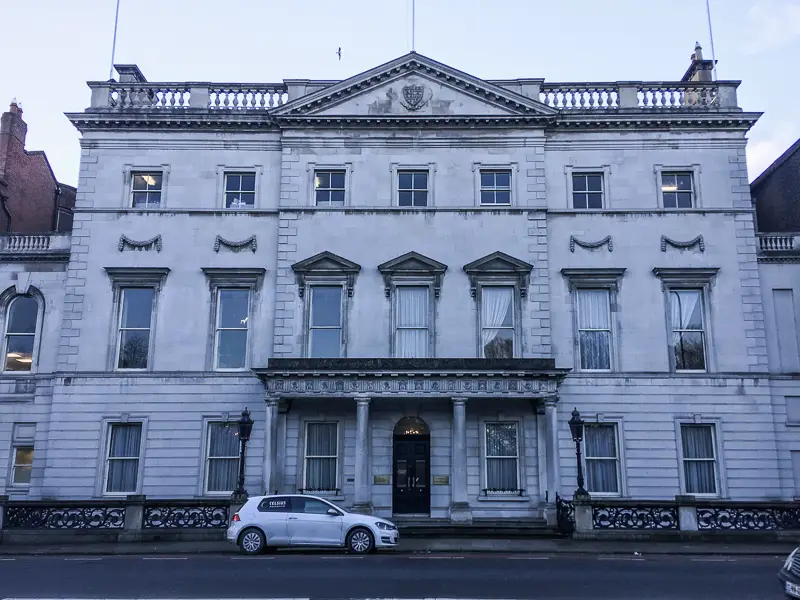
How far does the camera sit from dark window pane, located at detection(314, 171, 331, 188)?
28719 millimetres

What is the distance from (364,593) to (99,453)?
1728cm

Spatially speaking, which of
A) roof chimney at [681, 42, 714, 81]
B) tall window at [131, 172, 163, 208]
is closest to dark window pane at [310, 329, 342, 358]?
tall window at [131, 172, 163, 208]

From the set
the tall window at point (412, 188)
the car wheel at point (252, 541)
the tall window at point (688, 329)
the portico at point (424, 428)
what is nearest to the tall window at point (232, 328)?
the portico at point (424, 428)

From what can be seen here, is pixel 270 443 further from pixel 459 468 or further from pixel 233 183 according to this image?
pixel 233 183

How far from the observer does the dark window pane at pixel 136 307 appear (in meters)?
27.8

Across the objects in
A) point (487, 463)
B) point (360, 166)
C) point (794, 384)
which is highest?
point (360, 166)

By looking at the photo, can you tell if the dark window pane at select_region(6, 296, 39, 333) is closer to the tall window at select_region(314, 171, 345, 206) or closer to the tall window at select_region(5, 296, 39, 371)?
the tall window at select_region(5, 296, 39, 371)

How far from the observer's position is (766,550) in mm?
20125

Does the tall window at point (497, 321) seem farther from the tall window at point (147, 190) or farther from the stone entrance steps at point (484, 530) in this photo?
the tall window at point (147, 190)

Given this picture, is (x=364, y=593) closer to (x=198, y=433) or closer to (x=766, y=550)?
(x=766, y=550)

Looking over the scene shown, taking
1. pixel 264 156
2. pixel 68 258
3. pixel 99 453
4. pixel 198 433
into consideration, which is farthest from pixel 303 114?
pixel 99 453

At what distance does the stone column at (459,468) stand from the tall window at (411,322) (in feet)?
9.35

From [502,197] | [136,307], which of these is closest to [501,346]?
[502,197]

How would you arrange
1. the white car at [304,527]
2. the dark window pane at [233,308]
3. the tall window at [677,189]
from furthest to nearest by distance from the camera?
the tall window at [677,189], the dark window pane at [233,308], the white car at [304,527]
